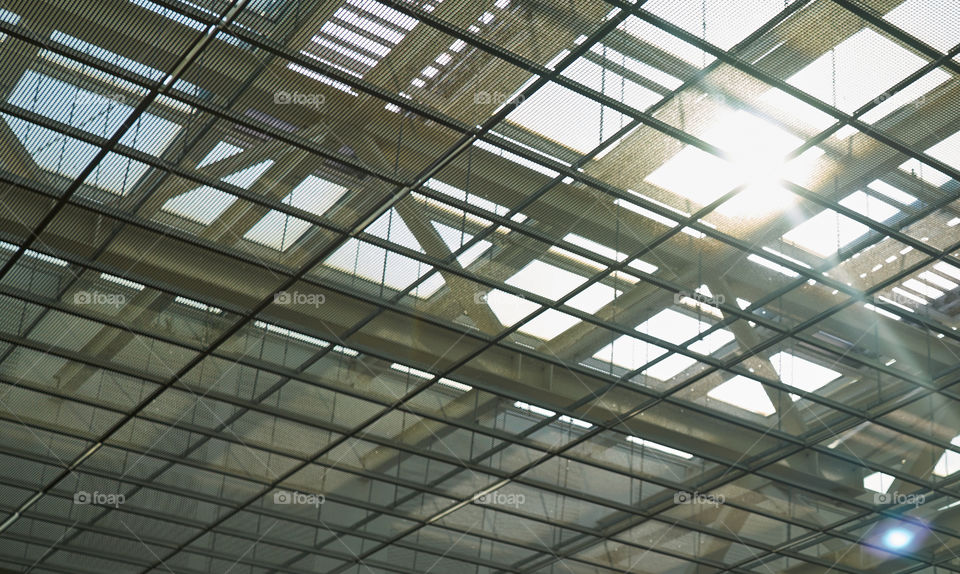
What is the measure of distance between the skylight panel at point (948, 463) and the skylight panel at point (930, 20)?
1531 centimetres

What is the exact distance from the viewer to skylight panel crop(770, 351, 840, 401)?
3085cm

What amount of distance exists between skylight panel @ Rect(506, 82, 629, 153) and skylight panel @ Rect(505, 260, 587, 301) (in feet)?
14.1

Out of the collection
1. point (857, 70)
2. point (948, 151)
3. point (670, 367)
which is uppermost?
point (857, 70)

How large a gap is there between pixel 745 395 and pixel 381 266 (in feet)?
34.6

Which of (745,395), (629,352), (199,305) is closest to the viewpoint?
(199,305)

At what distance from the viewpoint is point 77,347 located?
31.4 meters

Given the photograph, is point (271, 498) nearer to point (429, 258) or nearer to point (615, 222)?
point (429, 258)

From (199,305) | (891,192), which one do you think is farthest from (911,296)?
(199,305)

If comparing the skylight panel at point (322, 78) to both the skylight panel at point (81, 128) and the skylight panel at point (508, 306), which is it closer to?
the skylight panel at point (81, 128)

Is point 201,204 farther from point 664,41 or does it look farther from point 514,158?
point 664,41

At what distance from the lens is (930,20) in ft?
69.2

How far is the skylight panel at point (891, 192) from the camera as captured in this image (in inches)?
987

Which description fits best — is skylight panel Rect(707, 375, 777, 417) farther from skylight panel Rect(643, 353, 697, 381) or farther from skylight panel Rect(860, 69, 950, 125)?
skylight panel Rect(860, 69, 950, 125)

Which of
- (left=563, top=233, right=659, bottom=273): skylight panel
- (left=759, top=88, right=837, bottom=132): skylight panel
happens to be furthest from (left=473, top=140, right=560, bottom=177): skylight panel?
(left=759, top=88, right=837, bottom=132): skylight panel
